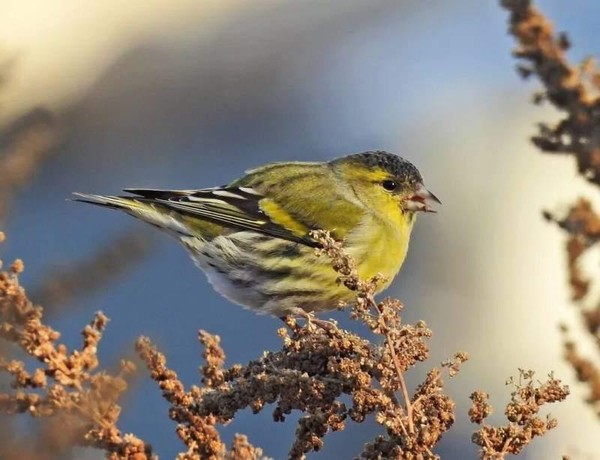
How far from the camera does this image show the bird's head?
2.99 meters

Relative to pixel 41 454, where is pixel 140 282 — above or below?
above

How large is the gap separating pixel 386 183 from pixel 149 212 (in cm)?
61

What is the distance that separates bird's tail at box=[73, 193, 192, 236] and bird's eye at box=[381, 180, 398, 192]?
20.0 inches

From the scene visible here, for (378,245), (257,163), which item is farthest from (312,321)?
(257,163)

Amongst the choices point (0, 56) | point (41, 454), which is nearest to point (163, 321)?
point (0, 56)

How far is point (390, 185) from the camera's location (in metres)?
3.01

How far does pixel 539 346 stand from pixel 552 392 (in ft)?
16.4

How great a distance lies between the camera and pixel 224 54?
8289mm

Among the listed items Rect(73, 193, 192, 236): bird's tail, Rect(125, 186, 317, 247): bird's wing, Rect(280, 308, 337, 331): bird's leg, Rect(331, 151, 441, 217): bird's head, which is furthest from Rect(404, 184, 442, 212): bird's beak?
Rect(73, 193, 192, 236): bird's tail

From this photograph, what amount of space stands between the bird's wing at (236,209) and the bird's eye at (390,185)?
0.86ft

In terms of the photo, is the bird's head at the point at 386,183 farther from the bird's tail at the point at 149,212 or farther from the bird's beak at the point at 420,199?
the bird's tail at the point at 149,212

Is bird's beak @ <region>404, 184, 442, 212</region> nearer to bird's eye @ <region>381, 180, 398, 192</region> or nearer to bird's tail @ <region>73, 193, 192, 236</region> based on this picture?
bird's eye @ <region>381, 180, 398, 192</region>

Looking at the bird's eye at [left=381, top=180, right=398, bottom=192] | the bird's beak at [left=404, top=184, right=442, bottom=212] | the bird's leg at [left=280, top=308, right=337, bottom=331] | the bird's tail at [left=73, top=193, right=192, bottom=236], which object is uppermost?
the bird's eye at [left=381, top=180, right=398, bottom=192]

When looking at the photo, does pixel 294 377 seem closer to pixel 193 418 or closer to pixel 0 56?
pixel 193 418
